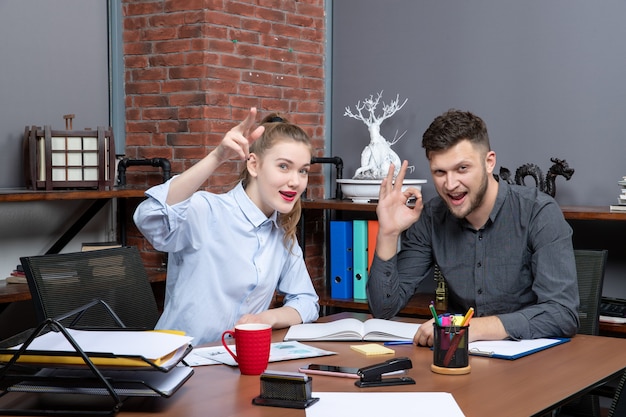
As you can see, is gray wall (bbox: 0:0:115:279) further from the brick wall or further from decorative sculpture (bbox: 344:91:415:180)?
decorative sculpture (bbox: 344:91:415:180)

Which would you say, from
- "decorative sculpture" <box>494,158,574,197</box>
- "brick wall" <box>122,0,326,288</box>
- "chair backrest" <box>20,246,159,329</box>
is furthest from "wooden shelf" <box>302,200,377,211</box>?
"chair backrest" <box>20,246,159,329</box>

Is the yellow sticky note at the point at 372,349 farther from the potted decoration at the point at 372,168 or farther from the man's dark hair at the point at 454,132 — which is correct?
the potted decoration at the point at 372,168

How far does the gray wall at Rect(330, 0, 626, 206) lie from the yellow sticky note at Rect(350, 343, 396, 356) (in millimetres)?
1900

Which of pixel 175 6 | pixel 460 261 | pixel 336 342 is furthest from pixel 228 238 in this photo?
pixel 175 6

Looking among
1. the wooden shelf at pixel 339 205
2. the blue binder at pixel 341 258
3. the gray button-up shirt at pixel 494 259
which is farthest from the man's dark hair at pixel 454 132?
the blue binder at pixel 341 258

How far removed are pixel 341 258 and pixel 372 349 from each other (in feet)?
5.97

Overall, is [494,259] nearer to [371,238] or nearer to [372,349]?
[372,349]

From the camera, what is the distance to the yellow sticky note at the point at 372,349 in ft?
6.30

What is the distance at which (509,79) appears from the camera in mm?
3727

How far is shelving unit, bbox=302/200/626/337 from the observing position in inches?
121

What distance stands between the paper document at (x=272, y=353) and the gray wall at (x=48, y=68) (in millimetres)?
1822

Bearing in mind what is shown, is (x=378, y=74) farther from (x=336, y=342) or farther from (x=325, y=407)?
(x=325, y=407)

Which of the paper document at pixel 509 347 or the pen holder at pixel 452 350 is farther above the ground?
the pen holder at pixel 452 350

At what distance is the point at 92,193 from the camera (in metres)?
3.20
